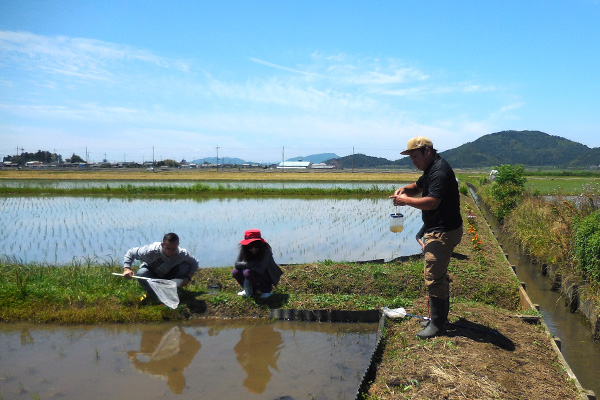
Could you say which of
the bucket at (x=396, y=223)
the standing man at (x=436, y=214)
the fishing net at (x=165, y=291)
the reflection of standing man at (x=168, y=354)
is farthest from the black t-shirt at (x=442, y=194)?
the bucket at (x=396, y=223)

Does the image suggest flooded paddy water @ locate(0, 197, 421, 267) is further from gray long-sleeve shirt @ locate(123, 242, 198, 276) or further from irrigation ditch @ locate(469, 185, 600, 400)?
irrigation ditch @ locate(469, 185, 600, 400)

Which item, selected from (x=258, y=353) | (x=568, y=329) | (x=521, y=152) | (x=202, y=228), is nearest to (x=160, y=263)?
(x=258, y=353)

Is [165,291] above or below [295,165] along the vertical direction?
below

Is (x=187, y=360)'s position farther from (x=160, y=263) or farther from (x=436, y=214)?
→ (x=436, y=214)

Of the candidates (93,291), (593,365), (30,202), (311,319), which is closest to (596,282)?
(593,365)

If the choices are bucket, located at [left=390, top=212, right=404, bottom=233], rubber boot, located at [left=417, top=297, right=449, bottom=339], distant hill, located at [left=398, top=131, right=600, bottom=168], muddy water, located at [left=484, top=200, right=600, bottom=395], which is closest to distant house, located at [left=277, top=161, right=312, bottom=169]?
distant hill, located at [left=398, top=131, right=600, bottom=168]

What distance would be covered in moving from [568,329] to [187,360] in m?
4.51

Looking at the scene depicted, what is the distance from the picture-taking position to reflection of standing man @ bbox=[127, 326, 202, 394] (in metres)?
4.20

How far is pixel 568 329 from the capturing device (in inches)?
225

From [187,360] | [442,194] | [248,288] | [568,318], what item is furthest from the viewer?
[568,318]

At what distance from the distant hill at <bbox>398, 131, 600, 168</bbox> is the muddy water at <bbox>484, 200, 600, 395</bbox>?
128 metres

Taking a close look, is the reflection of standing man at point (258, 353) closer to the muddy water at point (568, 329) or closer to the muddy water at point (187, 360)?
the muddy water at point (187, 360)

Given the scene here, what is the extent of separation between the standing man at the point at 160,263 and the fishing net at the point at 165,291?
0.15 meters

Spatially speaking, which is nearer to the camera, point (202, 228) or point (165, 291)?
point (165, 291)
